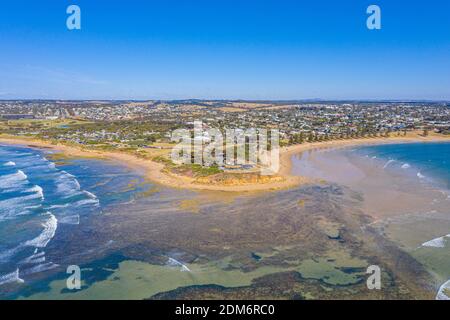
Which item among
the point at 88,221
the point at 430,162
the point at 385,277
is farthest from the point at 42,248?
the point at 430,162

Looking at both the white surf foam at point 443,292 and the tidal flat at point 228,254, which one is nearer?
the white surf foam at point 443,292

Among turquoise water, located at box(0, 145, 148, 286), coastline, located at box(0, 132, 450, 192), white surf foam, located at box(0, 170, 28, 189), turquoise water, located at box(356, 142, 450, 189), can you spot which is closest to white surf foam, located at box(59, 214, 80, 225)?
turquoise water, located at box(0, 145, 148, 286)

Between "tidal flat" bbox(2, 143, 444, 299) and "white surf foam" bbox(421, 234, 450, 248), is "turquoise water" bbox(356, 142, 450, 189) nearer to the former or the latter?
"white surf foam" bbox(421, 234, 450, 248)

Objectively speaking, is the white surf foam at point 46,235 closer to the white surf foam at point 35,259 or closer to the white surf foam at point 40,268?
the white surf foam at point 35,259

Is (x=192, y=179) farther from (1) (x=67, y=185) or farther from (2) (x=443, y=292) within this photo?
(2) (x=443, y=292)

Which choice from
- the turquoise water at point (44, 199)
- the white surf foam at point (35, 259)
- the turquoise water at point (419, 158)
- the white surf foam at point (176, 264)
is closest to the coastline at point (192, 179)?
the turquoise water at point (44, 199)

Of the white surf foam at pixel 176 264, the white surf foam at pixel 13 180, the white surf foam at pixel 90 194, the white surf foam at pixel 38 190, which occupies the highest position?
the white surf foam at pixel 13 180
